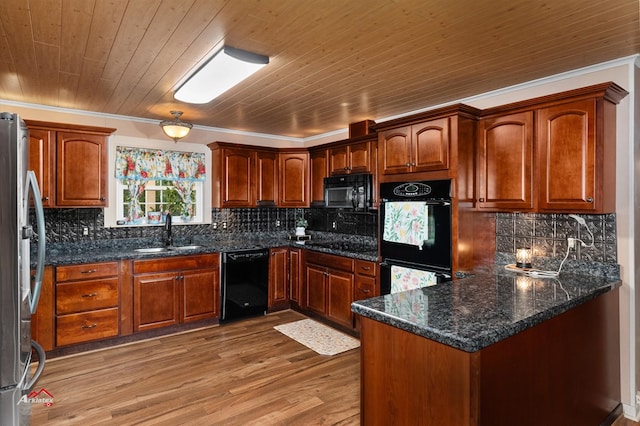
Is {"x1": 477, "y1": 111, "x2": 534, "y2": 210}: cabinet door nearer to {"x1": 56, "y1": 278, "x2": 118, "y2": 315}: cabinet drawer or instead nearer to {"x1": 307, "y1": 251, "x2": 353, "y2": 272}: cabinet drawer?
{"x1": 307, "y1": 251, "x2": 353, "y2": 272}: cabinet drawer

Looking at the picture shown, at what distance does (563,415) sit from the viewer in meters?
2.01

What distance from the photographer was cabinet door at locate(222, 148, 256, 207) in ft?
15.7

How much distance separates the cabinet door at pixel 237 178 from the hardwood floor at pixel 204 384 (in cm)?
176

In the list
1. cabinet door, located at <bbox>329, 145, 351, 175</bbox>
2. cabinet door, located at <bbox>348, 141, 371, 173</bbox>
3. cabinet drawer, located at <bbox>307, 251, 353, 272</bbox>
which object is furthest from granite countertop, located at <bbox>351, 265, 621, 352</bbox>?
cabinet door, located at <bbox>329, 145, 351, 175</bbox>

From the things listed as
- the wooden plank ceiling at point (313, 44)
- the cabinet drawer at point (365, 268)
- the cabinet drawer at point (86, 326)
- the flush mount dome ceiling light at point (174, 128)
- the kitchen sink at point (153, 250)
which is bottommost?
the cabinet drawer at point (86, 326)

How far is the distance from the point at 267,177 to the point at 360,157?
1461 millimetres

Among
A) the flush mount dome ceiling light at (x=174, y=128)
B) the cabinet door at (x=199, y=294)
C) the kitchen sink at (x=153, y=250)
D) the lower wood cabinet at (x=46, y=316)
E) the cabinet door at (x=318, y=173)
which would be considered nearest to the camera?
the lower wood cabinet at (x=46, y=316)

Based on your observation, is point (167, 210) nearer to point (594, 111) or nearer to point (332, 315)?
point (332, 315)

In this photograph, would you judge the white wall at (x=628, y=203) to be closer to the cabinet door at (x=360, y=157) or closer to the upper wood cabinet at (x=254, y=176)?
the cabinet door at (x=360, y=157)

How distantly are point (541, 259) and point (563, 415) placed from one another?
1.27 m

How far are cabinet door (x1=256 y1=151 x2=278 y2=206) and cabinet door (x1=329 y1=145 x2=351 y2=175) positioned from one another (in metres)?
0.89

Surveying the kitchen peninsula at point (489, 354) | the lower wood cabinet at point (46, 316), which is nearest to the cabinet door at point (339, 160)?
the kitchen peninsula at point (489, 354)

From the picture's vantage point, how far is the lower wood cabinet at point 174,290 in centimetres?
386

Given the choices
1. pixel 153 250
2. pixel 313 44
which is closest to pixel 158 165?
pixel 153 250
